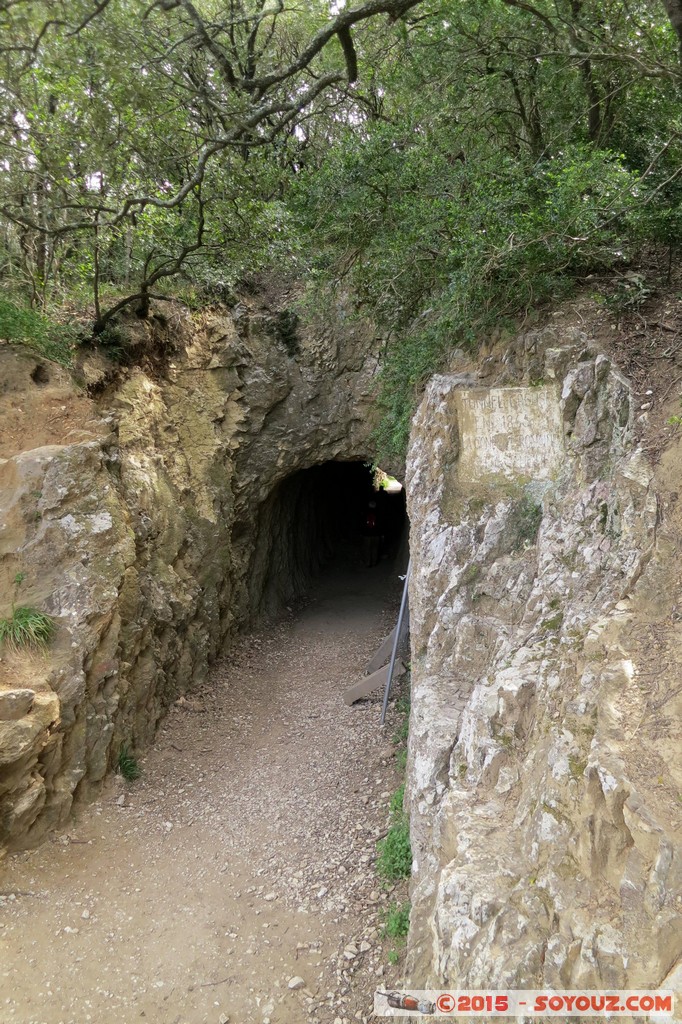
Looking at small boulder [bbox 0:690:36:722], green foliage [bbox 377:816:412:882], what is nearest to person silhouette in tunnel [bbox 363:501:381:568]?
green foliage [bbox 377:816:412:882]

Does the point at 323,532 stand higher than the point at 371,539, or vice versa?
the point at 323,532

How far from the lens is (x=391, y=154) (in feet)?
19.8

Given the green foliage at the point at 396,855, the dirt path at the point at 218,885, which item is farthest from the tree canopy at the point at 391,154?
the green foliage at the point at 396,855

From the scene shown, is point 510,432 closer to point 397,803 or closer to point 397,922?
point 397,803

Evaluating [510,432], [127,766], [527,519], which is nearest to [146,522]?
[127,766]

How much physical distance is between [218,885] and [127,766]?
198cm

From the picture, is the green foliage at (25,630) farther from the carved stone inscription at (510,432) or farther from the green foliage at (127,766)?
the carved stone inscription at (510,432)

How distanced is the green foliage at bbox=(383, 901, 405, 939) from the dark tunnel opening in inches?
261

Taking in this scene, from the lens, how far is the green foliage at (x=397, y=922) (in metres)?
4.88

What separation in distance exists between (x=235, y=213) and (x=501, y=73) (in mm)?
3257

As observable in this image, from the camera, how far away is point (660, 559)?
3746 millimetres

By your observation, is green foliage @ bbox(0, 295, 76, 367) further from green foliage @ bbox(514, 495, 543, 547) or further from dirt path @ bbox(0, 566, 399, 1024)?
green foliage @ bbox(514, 495, 543, 547)

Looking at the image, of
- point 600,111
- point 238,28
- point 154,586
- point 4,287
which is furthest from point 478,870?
point 238,28

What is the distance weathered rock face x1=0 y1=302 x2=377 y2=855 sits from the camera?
6.26m
